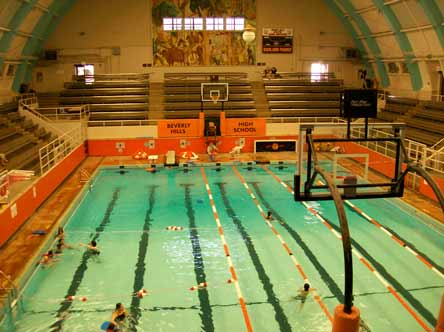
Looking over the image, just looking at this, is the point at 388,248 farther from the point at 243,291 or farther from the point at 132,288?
the point at 132,288

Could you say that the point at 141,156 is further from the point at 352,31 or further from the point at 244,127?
the point at 352,31

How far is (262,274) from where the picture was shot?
997 cm

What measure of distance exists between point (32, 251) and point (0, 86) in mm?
14941

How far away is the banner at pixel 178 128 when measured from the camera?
2267 centimetres

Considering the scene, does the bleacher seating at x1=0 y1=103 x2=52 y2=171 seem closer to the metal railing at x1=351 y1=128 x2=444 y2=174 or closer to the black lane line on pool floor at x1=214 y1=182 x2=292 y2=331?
the black lane line on pool floor at x1=214 y1=182 x2=292 y2=331

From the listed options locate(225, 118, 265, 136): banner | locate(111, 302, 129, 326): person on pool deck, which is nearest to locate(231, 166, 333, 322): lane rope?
locate(111, 302, 129, 326): person on pool deck

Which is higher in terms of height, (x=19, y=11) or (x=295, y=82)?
(x=19, y=11)

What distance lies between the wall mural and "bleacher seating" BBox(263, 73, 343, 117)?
9.53ft

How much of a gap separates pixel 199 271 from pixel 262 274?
1406 millimetres

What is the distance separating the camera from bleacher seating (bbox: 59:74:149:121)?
80.6 feet

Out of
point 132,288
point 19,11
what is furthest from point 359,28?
point 132,288

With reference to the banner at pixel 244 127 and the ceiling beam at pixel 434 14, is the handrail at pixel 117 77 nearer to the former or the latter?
the banner at pixel 244 127

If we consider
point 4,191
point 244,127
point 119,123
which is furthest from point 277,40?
point 4,191

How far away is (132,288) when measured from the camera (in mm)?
9281
